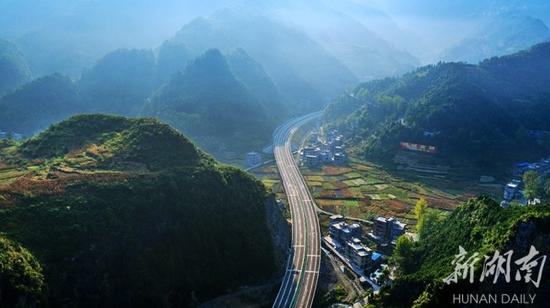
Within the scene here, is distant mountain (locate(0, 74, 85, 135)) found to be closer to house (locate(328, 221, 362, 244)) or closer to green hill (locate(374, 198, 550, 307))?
house (locate(328, 221, 362, 244))

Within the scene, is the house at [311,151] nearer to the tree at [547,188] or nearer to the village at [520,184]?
the village at [520,184]

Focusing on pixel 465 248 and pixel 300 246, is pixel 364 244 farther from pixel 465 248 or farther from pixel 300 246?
pixel 465 248

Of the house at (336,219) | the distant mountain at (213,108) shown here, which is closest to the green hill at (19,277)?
the house at (336,219)

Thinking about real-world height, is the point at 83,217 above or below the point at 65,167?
below

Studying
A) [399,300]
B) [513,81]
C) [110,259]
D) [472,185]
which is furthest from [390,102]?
[110,259]

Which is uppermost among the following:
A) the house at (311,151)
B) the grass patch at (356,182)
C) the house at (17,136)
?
the house at (17,136)

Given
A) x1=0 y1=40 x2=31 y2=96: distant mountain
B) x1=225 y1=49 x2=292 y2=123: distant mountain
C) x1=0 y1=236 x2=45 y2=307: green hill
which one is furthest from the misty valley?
x1=0 y1=40 x2=31 y2=96: distant mountain

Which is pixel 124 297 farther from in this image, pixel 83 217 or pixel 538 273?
pixel 538 273
